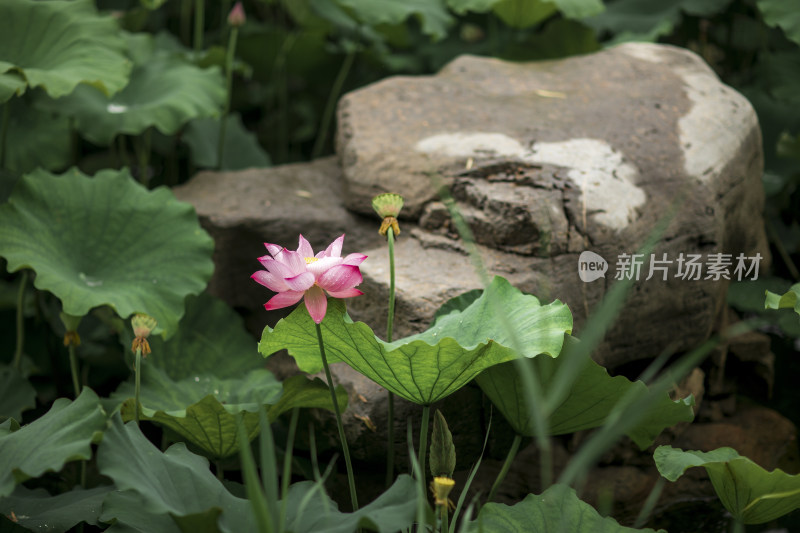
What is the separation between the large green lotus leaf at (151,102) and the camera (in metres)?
2.25

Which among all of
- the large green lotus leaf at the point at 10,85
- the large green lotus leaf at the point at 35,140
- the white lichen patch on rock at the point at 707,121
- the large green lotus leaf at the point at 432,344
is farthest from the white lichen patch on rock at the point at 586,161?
the large green lotus leaf at the point at 35,140

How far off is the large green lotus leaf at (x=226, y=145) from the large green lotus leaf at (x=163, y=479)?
5.47 ft

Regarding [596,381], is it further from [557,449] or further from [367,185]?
[367,185]

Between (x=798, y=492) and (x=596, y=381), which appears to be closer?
(x=798, y=492)

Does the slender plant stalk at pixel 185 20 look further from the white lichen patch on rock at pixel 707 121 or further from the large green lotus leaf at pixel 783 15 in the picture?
the large green lotus leaf at pixel 783 15

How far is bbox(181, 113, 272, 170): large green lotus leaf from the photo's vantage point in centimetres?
285

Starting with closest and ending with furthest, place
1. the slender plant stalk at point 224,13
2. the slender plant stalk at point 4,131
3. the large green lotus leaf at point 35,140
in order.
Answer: the slender plant stalk at point 4,131 < the large green lotus leaf at point 35,140 < the slender plant stalk at point 224,13

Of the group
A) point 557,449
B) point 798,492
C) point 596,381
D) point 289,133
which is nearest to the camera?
point 798,492

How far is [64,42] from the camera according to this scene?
217 centimetres

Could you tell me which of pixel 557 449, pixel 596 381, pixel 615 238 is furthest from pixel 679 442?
pixel 596 381

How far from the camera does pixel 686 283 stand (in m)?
1.98

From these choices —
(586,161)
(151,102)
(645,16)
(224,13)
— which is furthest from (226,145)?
(645,16)

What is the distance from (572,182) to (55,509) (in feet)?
4.41

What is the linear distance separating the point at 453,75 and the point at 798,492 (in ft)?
5.64
